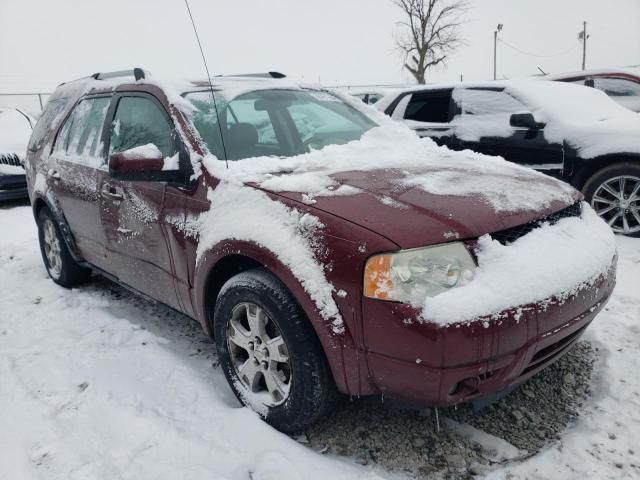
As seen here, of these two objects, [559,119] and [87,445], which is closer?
[87,445]

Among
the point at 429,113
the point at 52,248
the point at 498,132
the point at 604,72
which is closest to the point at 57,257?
the point at 52,248

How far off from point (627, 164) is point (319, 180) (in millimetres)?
3764

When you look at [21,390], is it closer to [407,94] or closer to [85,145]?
[85,145]

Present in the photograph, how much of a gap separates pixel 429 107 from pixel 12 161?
6200 mm

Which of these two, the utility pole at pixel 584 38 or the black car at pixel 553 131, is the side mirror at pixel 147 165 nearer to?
the black car at pixel 553 131

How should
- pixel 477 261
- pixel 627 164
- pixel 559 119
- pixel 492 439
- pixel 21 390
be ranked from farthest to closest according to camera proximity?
1. pixel 559 119
2. pixel 627 164
3. pixel 21 390
4. pixel 492 439
5. pixel 477 261

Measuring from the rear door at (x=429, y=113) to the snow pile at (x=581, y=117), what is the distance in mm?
740

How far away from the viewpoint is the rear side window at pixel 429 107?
5992mm

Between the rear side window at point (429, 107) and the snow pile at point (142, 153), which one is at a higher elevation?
the snow pile at point (142, 153)

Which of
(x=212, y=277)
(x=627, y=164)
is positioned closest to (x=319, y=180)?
(x=212, y=277)

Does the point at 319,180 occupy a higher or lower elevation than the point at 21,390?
higher

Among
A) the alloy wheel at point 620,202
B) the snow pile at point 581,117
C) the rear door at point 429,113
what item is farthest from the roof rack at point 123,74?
the alloy wheel at point 620,202

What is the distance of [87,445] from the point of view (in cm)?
224

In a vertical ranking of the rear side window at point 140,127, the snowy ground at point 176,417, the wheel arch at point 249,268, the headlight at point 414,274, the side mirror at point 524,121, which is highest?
the rear side window at point 140,127
